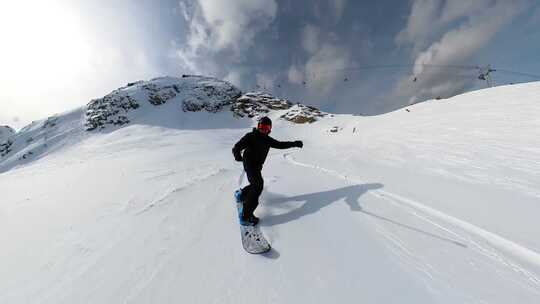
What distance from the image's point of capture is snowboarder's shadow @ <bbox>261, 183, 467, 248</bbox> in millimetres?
4047

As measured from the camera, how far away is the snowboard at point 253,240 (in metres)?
3.20

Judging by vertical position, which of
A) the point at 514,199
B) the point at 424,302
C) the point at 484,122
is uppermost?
the point at 484,122

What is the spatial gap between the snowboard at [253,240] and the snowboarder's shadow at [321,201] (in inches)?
18.7

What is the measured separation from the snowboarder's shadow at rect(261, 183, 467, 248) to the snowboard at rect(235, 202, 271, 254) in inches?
18.7

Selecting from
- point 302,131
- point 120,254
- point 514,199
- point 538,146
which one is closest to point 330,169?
point 514,199

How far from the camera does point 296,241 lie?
339 centimetres

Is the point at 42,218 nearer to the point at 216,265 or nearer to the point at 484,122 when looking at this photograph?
the point at 216,265

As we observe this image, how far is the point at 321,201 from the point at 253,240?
2.05m

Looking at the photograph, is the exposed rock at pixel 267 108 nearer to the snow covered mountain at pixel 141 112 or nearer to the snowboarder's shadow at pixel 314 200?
the snow covered mountain at pixel 141 112

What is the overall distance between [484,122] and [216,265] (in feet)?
41.3

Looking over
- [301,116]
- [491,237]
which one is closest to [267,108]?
[301,116]

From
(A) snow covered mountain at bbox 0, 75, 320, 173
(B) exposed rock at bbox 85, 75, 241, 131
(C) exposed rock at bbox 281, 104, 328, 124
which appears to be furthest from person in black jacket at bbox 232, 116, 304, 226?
(B) exposed rock at bbox 85, 75, 241, 131

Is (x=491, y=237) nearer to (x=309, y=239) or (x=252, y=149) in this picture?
(x=309, y=239)

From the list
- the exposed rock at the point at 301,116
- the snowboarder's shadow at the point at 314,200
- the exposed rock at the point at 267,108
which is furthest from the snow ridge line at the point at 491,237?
the exposed rock at the point at 267,108
